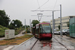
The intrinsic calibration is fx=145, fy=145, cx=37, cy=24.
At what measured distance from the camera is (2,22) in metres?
88.5

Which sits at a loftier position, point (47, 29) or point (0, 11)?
point (0, 11)

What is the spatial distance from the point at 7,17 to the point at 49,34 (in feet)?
252

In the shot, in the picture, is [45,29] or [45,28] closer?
[45,29]

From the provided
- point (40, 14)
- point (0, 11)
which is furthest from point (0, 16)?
point (40, 14)

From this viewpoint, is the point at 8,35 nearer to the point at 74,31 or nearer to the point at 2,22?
the point at 74,31

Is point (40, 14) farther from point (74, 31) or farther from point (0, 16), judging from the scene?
point (0, 16)

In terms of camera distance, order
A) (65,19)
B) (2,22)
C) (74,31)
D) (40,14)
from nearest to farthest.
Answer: (74,31) → (40,14) → (2,22) → (65,19)

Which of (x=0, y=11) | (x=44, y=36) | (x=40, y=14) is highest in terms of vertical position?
(x=0, y=11)

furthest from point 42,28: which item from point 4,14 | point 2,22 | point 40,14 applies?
point 4,14

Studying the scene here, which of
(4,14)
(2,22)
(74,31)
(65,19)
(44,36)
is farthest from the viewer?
(65,19)

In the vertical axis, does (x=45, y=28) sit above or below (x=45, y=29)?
above

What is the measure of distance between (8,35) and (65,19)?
114 m

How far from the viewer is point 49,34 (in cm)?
2431

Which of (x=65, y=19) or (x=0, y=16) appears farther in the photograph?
(x=65, y=19)
